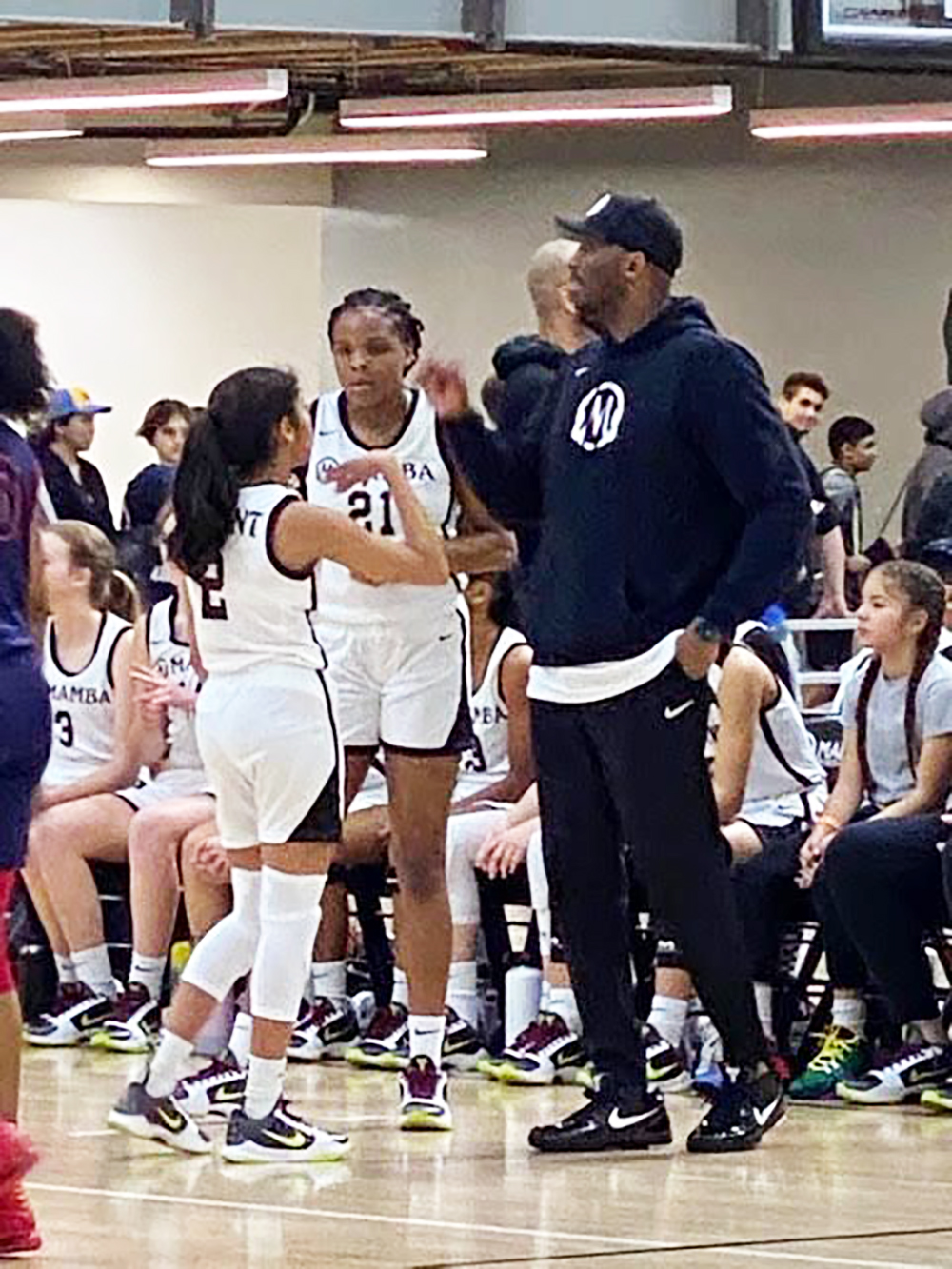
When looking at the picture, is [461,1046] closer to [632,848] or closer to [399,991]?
[399,991]

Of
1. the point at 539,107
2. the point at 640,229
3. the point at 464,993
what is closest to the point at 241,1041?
the point at 464,993

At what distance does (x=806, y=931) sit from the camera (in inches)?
284

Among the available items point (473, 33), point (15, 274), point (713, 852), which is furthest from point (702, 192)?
point (713, 852)

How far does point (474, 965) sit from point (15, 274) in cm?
984

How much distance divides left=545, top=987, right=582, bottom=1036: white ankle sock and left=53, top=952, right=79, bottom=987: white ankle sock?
124cm

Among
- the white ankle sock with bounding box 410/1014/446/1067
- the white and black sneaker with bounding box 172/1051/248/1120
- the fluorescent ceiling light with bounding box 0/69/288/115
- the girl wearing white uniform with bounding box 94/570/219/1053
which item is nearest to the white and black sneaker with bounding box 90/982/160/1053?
the girl wearing white uniform with bounding box 94/570/219/1053

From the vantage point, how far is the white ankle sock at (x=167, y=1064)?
5.99 m

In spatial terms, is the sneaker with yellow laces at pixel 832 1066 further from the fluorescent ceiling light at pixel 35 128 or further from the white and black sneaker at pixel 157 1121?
the fluorescent ceiling light at pixel 35 128

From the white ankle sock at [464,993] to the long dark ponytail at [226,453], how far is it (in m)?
1.73

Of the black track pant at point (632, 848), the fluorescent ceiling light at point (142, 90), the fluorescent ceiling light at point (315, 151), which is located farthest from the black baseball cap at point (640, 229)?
the fluorescent ceiling light at point (315, 151)

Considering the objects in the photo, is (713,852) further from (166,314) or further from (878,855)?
(166,314)

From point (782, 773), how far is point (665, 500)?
136cm

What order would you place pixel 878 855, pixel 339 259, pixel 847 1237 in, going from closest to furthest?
pixel 847 1237
pixel 878 855
pixel 339 259

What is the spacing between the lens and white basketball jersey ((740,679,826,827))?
7117mm
